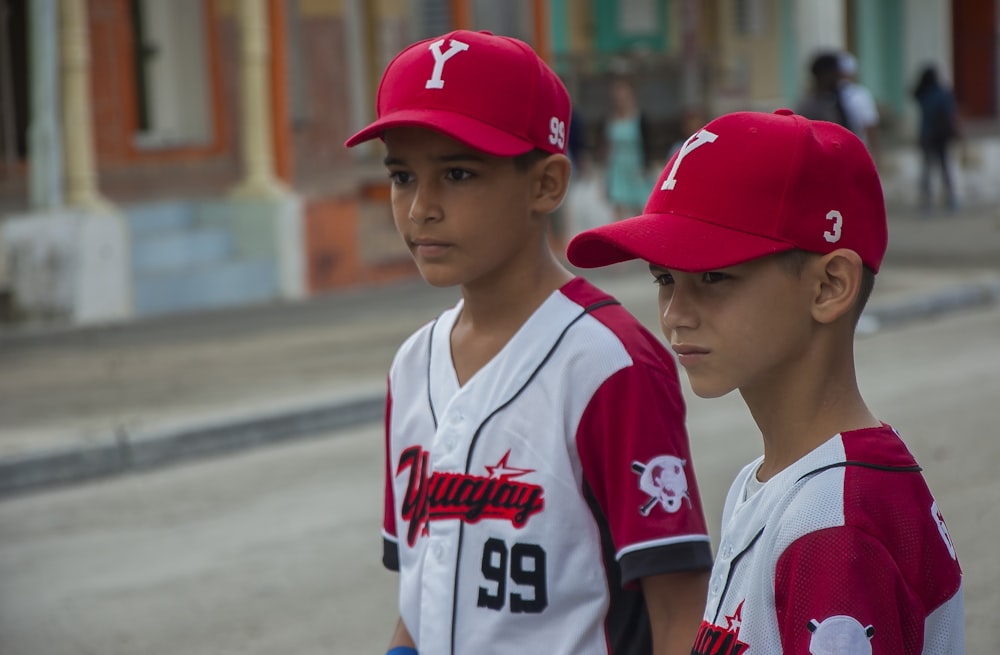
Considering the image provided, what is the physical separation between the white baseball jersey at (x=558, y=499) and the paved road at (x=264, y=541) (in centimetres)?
283

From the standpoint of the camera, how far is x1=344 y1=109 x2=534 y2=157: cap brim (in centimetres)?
227

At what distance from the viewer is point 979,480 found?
6742mm

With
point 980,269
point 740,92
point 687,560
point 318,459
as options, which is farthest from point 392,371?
point 740,92

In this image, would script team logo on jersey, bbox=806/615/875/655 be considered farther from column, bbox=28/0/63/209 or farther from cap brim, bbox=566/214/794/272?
column, bbox=28/0/63/209

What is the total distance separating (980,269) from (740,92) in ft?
31.9

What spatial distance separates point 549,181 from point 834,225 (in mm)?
750

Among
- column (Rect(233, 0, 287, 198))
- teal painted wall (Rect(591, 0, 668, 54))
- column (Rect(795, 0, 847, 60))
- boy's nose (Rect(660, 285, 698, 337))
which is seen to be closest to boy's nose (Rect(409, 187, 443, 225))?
boy's nose (Rect(660, 285, 698, 337))

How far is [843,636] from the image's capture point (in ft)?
5.26

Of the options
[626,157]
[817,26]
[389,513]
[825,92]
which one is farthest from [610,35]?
[389,513]

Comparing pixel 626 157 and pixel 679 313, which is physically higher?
pixel 679 313

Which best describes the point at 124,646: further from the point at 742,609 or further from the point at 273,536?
the point at 742,609

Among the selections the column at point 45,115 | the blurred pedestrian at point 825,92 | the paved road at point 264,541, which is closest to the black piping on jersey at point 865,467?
the paved road at point 264,541

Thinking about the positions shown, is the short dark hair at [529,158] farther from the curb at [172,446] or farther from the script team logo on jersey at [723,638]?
the curb at [172,446]

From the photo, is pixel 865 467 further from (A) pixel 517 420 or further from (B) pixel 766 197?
(A) pixel 517 420
